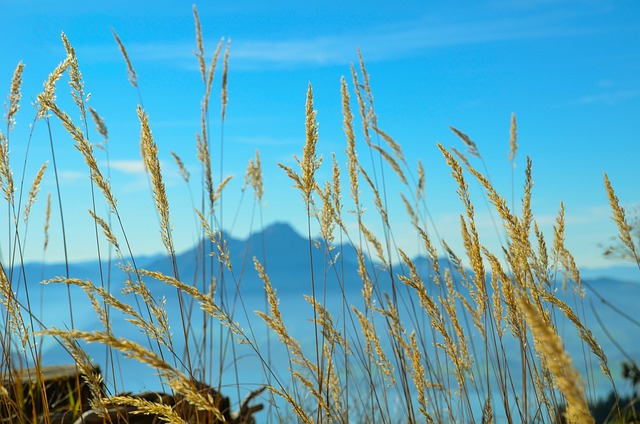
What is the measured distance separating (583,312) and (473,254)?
147 centimetres

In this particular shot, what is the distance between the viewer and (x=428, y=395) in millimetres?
2793

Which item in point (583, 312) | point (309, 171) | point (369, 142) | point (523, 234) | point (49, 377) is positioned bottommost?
point (49, 377)

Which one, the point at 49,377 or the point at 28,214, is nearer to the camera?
the point at 28,214

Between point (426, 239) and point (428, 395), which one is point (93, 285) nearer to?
point (426, 239)

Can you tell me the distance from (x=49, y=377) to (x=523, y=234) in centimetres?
346

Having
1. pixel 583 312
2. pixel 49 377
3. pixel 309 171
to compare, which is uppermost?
pixel 309 171

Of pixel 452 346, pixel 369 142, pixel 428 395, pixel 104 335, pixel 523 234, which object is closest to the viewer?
pixel 104 335

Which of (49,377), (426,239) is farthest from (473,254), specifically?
(49,377)

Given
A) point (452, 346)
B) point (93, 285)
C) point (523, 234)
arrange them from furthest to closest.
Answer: point (452, 346)
point (523, 234)
point (93, 285)

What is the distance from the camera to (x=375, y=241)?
3.14m

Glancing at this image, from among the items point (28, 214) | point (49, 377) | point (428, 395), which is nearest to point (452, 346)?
point (428, 395)

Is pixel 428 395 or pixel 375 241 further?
pixel 375 241

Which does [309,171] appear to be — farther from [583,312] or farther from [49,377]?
[49,377]

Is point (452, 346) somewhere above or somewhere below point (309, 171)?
below
